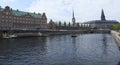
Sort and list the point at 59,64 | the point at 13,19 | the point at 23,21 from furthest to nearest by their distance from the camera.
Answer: the point at 23,21
the point at 13,19
the point at 59,64

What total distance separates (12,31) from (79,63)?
11191cm

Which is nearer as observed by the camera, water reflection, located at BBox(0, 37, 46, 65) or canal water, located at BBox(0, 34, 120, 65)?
canal water, located at BBox(0, 34, 120, 65)

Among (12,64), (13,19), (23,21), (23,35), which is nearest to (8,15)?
(13,19)

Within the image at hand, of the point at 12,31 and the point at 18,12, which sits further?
the point at 18,12

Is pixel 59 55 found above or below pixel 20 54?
below

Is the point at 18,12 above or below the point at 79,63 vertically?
above

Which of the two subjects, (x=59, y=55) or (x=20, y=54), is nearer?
(x=59, y=55)

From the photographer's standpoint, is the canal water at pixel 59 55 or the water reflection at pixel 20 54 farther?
the water reflection at pixel 20 54

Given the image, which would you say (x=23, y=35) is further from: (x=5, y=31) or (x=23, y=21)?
(x=23, y=21)

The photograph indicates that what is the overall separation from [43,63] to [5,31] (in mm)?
107067

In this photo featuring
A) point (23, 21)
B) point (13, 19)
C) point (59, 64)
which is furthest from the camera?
point (23, 21)

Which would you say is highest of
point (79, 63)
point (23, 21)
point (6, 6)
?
point (6, 6)

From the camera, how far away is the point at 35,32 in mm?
171750

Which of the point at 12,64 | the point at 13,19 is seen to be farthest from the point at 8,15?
the point at 12,64
